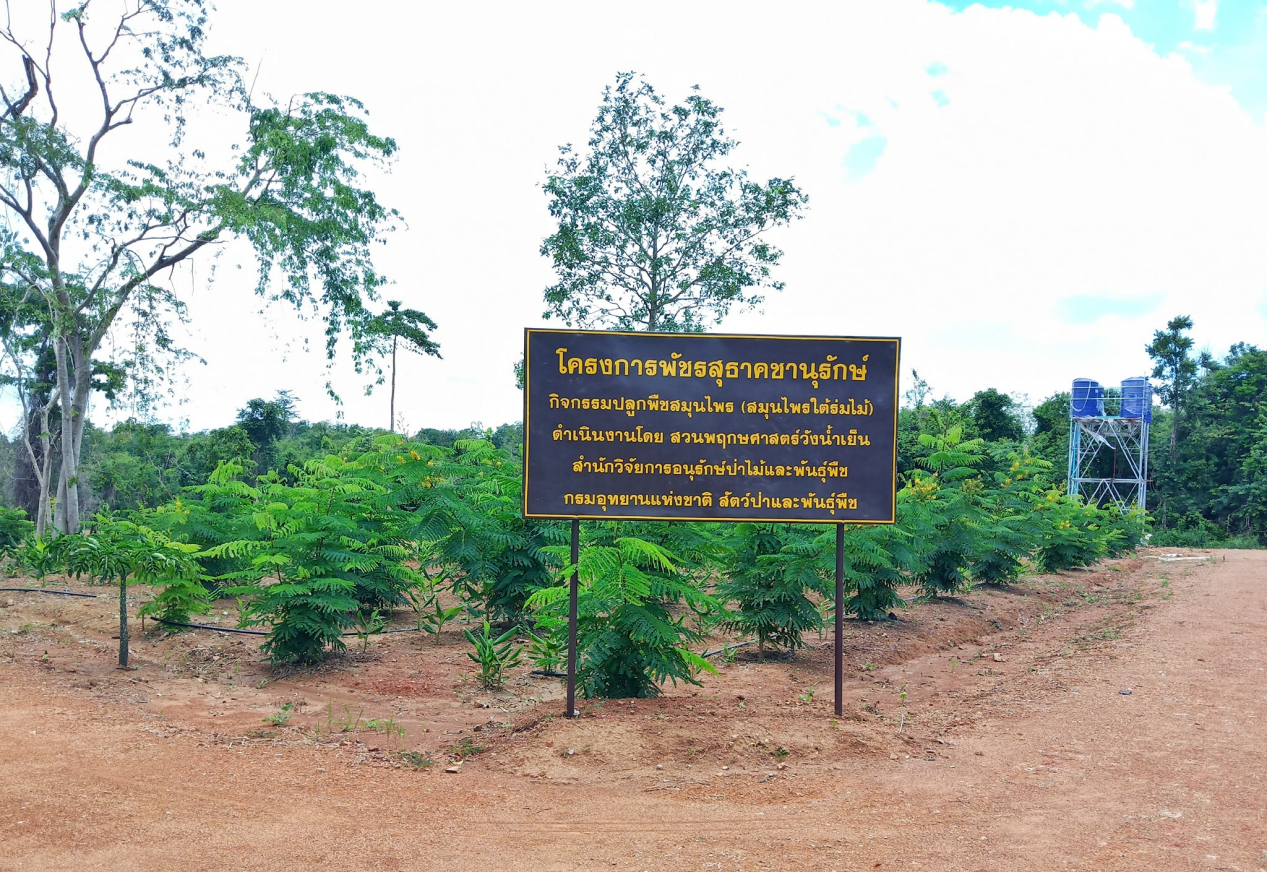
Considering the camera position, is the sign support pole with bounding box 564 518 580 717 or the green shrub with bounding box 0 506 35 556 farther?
the green shrub with bounding box 0 506 35 556

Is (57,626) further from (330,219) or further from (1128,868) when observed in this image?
(330,219)

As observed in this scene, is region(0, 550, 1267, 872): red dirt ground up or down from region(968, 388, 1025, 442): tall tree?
down

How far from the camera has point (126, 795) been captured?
5707 mm

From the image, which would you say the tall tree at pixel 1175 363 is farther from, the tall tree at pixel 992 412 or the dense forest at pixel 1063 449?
the tall tree at pixel 992 412

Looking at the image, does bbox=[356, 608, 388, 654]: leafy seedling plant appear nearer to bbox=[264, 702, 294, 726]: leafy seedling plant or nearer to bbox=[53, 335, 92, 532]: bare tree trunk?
bbox=[264, 702, 294, 726]: leafy seedling plant

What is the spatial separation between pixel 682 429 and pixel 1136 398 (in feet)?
119

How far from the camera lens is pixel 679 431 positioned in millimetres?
7617

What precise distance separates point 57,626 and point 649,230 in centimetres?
1923

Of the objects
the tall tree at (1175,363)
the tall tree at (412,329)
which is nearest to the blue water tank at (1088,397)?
the tall tree at (1175,363)

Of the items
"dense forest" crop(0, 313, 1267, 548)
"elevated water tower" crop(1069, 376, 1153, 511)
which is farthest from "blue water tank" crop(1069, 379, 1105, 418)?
"dense forest" crop(0, 313, 1267, 548)

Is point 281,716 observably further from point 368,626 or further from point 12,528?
point 12,528

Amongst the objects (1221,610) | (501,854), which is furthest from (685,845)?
(1221,610)

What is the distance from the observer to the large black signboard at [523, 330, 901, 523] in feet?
24.8

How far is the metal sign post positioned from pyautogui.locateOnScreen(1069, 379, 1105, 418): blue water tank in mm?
34324
